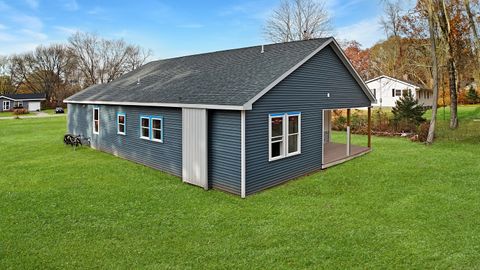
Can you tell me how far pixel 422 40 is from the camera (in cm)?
2814

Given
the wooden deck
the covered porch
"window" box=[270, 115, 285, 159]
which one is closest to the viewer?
"window" box=[270, 115, 285, 159]

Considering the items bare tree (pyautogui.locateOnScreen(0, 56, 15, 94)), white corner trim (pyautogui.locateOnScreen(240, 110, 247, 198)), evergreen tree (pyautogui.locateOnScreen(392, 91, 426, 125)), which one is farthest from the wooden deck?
bare tree (pyautogui.locateOnScreen(0, 56, 15, 94))

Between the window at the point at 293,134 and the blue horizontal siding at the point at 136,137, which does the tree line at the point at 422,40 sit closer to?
the window at the point at 293,134

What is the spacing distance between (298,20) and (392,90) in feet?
50.2

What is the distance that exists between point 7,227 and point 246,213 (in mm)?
5082

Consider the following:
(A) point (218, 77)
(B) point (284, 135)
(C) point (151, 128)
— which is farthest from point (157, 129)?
(B) point (284, 135)

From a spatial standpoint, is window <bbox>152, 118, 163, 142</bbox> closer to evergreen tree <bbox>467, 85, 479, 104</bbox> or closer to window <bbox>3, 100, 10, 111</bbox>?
evergreen tree <bbox>467, 85, 479, 104</bbox>

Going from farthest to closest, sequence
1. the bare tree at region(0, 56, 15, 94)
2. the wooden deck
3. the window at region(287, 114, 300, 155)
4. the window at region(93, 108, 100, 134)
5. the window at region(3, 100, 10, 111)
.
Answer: the bare tree at region(0, 56, 15, 94) → the window at region(3, 100, 10, 111) → the window at region(93, 108, 100, 134) → the wooden deck → the window at region(287, 114, 300, 155)

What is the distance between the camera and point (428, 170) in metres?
11.4

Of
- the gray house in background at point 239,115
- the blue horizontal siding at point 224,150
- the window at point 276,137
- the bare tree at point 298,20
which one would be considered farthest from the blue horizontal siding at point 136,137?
the bare tree at point 298,20

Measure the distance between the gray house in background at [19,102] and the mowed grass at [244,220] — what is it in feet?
179

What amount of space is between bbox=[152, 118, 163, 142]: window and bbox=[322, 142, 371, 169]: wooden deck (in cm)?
604

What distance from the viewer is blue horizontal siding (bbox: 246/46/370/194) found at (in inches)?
363

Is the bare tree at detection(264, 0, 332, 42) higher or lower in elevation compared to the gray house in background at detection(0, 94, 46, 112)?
higher
